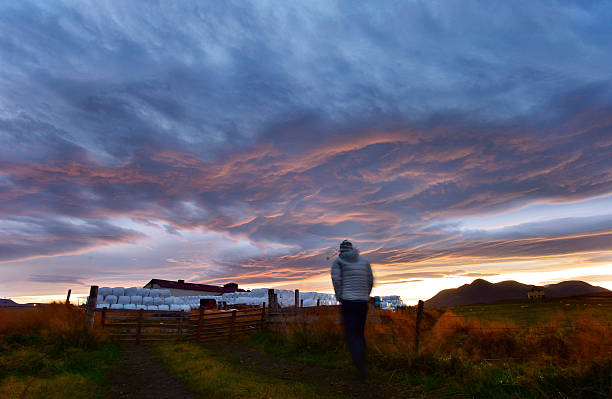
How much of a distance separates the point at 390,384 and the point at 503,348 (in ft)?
12.6

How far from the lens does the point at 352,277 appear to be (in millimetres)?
6203

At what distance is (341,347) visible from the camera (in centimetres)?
874

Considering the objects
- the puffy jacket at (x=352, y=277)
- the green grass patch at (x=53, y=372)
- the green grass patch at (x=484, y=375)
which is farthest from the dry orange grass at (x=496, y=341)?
the green grass patch at (x=53, y=372)

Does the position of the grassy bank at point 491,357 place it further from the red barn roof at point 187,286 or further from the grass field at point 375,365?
the red barn roof at point 187,286

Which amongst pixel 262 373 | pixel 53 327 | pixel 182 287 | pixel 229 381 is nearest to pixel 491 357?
pixel 262 373

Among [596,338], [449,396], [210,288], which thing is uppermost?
[210,288]

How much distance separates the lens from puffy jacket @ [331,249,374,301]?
6156mm

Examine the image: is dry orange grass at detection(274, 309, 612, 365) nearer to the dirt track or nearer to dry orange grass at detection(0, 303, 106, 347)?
the dirt track

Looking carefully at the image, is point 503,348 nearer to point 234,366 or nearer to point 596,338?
point 596,338

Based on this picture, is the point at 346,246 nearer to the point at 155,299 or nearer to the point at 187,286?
the point at 155,299

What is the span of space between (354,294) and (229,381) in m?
2.89

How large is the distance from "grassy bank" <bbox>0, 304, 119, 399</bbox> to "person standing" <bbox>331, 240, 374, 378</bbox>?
4.33 m

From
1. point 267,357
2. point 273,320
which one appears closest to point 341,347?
point 267,357

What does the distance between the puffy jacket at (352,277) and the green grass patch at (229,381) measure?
155cm
